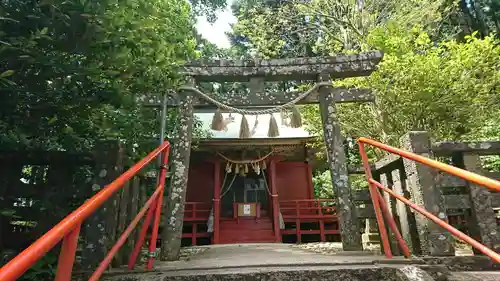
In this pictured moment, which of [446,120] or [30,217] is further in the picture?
[446,120]

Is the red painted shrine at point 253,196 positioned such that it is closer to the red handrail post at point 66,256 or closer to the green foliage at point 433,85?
the green foliage at point 433,85

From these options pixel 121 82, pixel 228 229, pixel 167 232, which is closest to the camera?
pixel 121 82

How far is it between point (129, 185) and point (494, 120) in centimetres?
1126

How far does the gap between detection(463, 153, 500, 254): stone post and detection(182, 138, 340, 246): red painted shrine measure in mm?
7840

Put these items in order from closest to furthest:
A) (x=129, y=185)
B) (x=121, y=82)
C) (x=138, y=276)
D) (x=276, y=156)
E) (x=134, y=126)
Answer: (x=138, y=276), (x=121, y=82), (x=129, y=185), (x=134, y=126), (x=276, y=156)

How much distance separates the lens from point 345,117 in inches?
382

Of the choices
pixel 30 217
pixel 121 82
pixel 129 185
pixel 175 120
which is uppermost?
pixel 175 120

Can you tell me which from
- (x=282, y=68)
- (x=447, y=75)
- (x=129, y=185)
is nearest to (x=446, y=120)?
(x=447, y=75)

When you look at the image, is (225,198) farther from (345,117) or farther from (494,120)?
(494,120)

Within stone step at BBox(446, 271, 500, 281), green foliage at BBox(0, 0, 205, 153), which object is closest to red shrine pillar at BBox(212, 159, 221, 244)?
green foliage at BBox(0, 0, 205, 153)

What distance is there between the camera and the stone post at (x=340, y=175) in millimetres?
4863

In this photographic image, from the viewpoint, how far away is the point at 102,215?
2.89 meters

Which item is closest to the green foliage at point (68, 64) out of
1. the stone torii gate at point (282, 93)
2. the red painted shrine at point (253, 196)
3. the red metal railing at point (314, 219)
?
the stone torii gate at point (282, 93)

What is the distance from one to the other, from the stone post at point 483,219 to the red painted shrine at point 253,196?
784 cm
